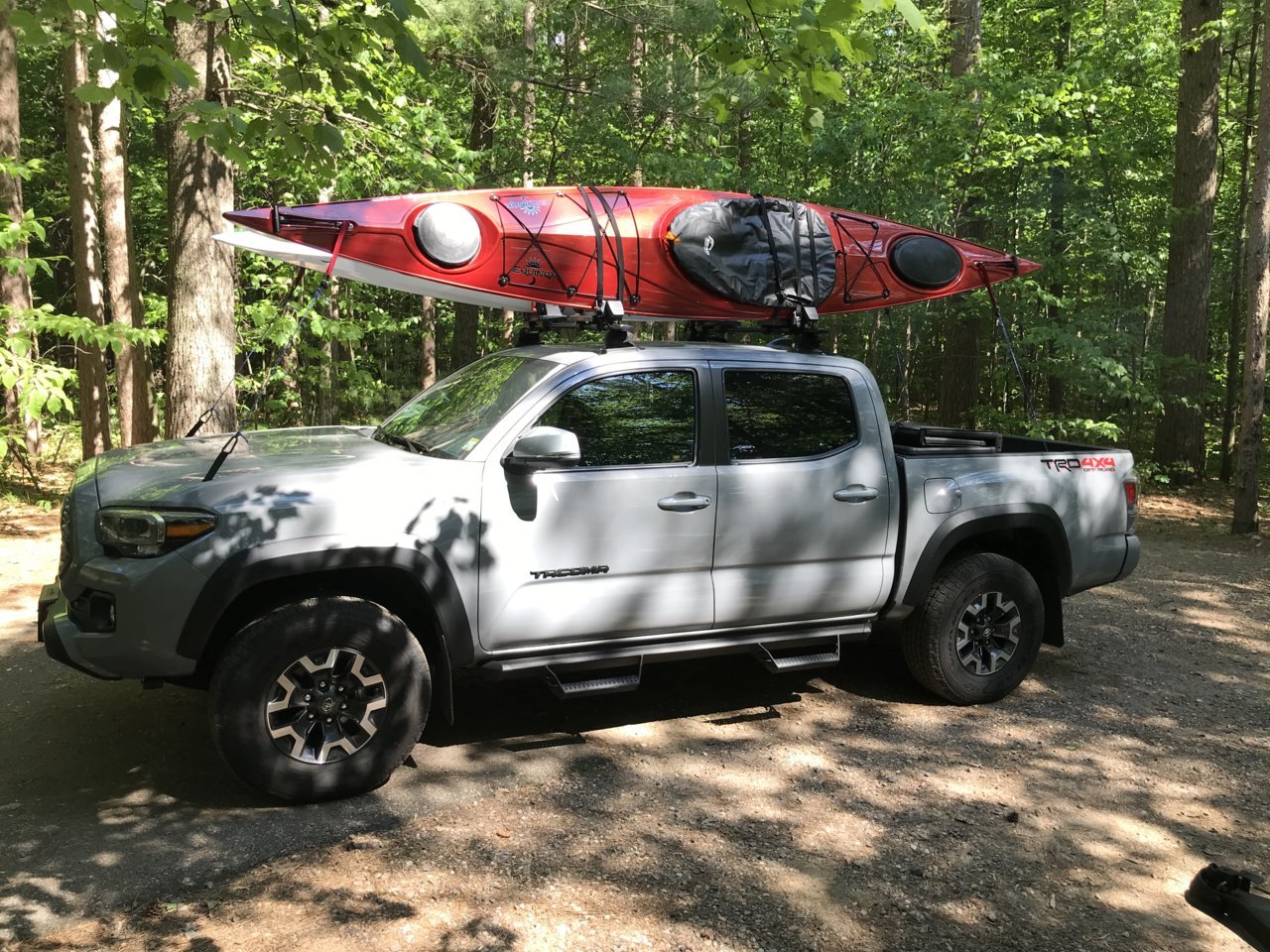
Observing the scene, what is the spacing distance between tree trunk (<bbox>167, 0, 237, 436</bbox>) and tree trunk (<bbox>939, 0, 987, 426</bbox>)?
909cm

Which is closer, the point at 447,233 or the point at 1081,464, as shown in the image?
the point at 447,233

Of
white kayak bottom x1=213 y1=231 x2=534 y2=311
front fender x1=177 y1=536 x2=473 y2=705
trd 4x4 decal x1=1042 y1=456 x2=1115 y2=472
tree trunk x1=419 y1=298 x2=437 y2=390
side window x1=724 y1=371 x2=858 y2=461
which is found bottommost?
front fender x1=177 y1=536 x2=473 y2=705

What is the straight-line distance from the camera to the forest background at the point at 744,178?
8258 mm

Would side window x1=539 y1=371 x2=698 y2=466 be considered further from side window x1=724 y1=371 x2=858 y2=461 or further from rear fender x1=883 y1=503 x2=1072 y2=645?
rear fender x1=883 y1=503 x2=1072 y2=645

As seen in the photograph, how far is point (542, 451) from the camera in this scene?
158 inches

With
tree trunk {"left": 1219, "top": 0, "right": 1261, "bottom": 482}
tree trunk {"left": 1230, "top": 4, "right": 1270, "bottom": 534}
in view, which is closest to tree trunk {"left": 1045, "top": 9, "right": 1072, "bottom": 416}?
tree trunk {"left": 1230, "top": 4, "right": 1270, "bottom": 534}

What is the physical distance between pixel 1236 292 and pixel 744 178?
9249 mm

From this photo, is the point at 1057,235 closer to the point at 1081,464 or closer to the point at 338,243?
the point at 1081,464

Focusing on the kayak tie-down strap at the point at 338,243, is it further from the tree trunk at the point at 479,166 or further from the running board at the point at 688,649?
the tree trunk at the point at 479,166

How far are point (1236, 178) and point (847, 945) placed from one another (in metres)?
21.8

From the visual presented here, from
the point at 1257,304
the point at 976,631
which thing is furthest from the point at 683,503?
the point at 1257,304

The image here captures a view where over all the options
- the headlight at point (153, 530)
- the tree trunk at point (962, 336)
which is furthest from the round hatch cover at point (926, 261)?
the tree trunk at point (962, 336)

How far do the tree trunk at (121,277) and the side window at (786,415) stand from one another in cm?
898

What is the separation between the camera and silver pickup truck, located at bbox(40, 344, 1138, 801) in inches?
148
